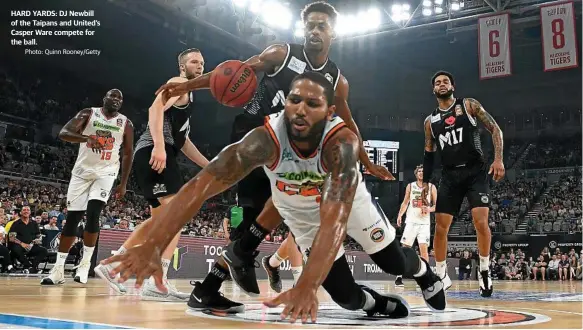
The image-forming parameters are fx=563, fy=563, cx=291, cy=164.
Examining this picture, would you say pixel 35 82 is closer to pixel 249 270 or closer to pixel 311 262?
pixel 249 270

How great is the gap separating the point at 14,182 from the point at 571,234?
64.4 feet

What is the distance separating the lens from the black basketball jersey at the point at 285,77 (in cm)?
370

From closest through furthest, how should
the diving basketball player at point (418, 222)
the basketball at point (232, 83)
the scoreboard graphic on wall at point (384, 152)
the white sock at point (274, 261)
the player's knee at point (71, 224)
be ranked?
the basketball at point (232, 83)
the white sock at point (274, 261)
the player's knee at point (71, 224)
the diving basketball player at point (418, 222)
the scoreboard graphic on wall at point (384, 152)

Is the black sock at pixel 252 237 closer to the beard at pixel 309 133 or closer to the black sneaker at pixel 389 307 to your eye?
the black sneaker at pixel 389 307

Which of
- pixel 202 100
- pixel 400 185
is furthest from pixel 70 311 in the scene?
pixel 400 185

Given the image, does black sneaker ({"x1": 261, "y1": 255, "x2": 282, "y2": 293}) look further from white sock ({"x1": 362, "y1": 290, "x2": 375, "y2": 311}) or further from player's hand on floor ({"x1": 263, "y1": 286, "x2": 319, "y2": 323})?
player's hand on floor ({"x1": 263, "y1": 286, "x2": 319, "y2": 323})

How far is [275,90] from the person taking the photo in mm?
3785

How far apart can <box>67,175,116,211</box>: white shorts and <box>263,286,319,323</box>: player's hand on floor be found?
500cm

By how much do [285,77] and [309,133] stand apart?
134cm

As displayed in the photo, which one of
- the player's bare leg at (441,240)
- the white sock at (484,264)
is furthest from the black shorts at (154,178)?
the white sock at (484,264)

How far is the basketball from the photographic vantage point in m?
3.27

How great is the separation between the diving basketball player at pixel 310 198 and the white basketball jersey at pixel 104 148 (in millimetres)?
4171

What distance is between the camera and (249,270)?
3.70 meters

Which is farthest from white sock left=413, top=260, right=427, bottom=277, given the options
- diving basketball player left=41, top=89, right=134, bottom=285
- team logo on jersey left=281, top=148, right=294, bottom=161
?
diving basketball player left=41, top=89, right=134, bottom=285
